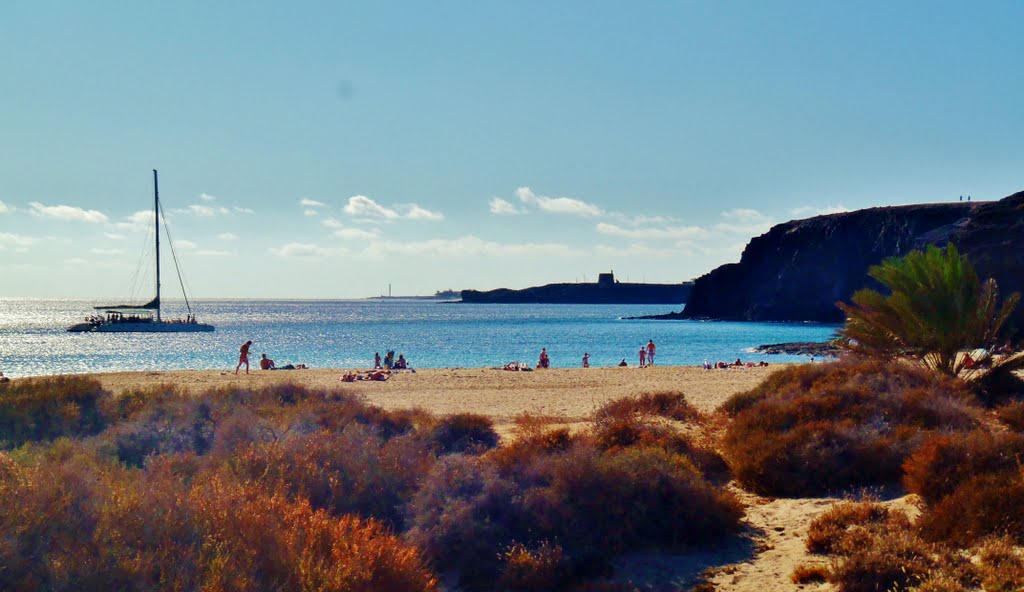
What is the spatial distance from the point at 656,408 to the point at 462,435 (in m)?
4.25

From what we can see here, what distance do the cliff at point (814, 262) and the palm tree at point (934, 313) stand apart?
2427 inches

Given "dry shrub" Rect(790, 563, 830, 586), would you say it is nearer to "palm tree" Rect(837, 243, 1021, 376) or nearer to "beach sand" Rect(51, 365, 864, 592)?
"beach sand" Rect(51, 365, 864, 592)

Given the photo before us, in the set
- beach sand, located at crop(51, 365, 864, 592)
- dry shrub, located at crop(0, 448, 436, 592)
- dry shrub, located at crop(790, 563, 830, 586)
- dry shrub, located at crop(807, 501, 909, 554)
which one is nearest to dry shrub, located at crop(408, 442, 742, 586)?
beach sand, located at crop(51, 365, 864, 592)

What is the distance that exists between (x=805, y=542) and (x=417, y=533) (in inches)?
131

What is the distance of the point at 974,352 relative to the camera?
1411 cm

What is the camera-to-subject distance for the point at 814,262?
3888 inches

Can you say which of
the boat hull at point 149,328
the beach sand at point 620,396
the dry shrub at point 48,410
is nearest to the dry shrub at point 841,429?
the beach sand at point 620,396

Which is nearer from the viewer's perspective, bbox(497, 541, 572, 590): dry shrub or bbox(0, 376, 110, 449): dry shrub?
bbox(497, 541, 572, 590): dry shrub

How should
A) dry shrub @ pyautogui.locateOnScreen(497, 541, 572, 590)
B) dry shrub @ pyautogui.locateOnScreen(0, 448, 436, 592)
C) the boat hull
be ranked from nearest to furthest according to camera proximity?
1. dry shrub @ pyautogui.locateOnScreen(0, 448, 436, 592)
2. dry shrub @ pyautogui.locateOnScreen(497, 541, 572, 590)
3. the boat hull

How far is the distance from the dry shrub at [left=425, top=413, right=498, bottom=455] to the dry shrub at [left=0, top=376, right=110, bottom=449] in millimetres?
4530

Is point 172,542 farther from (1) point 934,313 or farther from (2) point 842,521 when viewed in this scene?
(1) point 934,313

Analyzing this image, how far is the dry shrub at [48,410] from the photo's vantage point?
967 cm

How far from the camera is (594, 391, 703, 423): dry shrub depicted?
1213 cm

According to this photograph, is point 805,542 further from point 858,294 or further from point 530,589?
point 858,294
